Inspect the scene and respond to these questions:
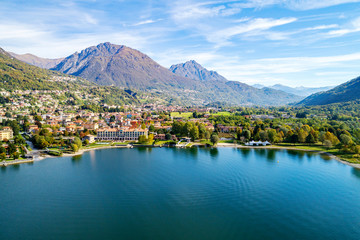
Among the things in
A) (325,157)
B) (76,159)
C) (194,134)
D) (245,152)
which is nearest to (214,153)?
(245,152)

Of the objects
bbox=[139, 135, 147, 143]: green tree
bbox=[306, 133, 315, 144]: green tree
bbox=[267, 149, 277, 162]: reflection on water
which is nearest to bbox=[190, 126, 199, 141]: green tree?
bbox=[139, 135, 147, 143]: green tree

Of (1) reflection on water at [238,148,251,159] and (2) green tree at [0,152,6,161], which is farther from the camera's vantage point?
(1) reflection on water at [238,148,251,159]

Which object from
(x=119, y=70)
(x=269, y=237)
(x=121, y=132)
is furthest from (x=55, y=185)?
(x=119, y=70)

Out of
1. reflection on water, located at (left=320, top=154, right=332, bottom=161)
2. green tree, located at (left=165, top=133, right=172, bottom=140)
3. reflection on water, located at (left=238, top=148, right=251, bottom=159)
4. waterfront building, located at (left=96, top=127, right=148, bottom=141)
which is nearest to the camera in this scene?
reflection on water, located at (left=320, top=154, right=332, bottom=161)

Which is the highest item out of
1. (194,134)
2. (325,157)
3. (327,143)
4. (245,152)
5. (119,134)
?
(119,134)

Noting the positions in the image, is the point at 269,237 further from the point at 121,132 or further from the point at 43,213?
the point at 121,132

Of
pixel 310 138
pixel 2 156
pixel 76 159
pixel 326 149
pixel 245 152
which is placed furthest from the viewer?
pixel 310 138

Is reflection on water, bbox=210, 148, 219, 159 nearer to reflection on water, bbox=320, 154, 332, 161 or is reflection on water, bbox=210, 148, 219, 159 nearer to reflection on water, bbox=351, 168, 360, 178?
reflection on water, bbox=320, 154, 332, 161

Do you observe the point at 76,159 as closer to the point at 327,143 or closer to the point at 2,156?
the point at 2,156
